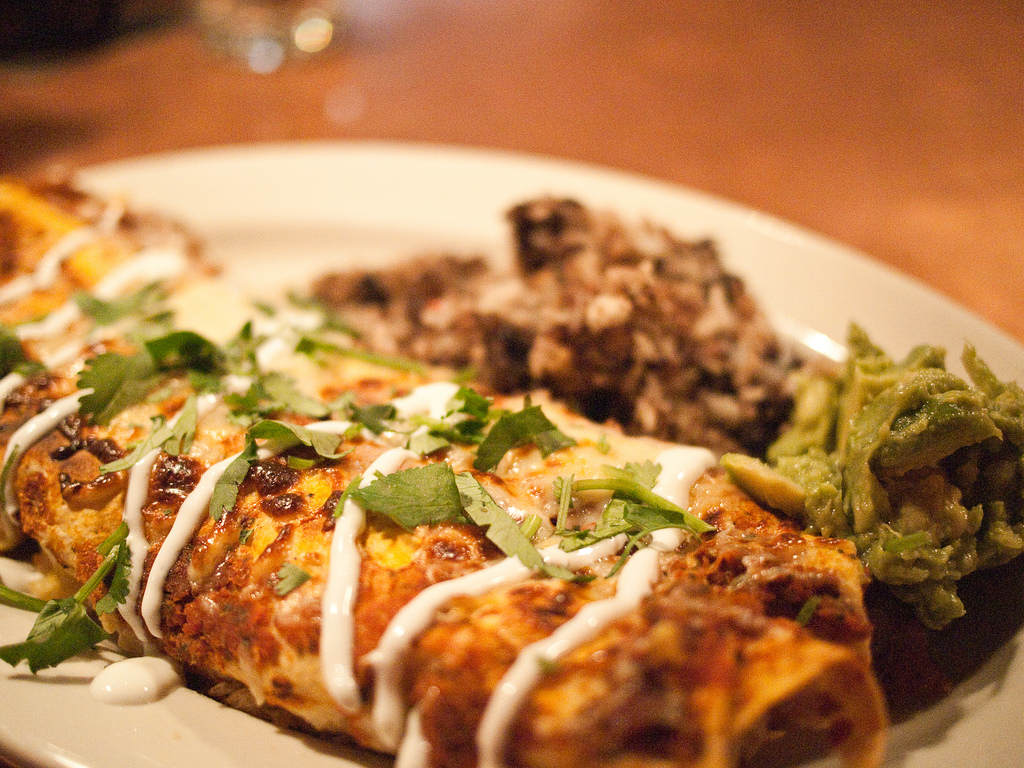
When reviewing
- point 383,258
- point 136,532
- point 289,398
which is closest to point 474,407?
point 289,398

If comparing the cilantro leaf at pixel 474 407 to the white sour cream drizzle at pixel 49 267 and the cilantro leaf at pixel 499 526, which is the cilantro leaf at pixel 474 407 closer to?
the cilantro leaf at pixel 499 526

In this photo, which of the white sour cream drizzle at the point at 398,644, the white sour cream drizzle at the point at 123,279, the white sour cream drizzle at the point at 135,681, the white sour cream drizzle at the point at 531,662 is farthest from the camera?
the white sour cream drizzle at the point at 123,279

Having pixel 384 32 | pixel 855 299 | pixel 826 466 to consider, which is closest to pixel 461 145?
pixel 384 32

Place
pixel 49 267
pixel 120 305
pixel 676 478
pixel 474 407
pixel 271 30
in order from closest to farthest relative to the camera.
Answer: pixel 676 478 < pixel 474 407 < pixel 120 305 < pixel 49 267 < pixel 271 30

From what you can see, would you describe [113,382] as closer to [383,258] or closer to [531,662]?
[531,662]

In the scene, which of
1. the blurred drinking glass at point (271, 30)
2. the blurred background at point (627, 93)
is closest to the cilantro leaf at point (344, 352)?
the blurred background at point (627, 93)
